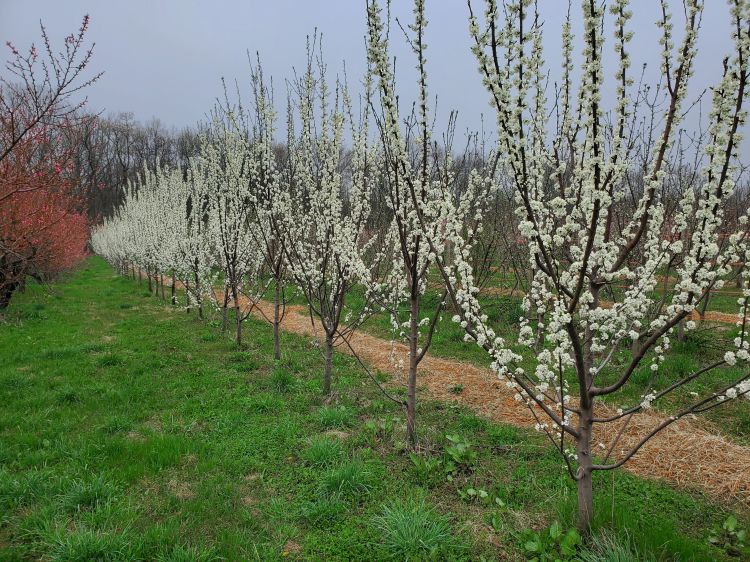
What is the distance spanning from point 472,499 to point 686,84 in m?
3.52

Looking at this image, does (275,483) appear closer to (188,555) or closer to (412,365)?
(188,555)

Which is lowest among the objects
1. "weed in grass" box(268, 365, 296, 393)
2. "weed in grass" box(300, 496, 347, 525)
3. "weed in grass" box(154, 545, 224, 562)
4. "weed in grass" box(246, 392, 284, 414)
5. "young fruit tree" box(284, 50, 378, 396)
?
"weed in grass" box(300, 496, 347, 525)

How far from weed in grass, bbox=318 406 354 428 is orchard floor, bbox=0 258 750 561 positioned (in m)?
0.03

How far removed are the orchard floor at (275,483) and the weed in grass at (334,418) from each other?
0.09 ft

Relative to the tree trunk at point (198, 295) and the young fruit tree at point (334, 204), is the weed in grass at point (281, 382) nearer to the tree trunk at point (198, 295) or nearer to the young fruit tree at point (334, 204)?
the young fruit tree at point (334, 204)

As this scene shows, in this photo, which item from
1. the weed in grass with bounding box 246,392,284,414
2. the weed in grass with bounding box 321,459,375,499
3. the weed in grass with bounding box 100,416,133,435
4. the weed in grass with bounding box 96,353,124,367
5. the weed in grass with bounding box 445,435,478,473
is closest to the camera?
the weed in grass with bounding box 321,459,375,499

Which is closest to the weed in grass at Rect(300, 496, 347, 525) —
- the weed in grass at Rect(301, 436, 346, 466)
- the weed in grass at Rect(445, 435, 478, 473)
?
the weed in grass at Rect(301, 436, 346, 466)

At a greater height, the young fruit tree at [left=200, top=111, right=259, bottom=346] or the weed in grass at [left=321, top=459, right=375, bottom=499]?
the young fruit tree at [left=200, top=111, right=259, bottom=346]

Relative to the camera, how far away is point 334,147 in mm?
6168

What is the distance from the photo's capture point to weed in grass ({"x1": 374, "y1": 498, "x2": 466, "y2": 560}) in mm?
3146

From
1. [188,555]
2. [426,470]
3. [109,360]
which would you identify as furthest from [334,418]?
[109,360]

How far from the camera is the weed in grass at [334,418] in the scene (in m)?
5.45

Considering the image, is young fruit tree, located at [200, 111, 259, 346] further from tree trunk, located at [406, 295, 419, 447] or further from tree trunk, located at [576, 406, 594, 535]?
tree trunk, located at [576, 406, 594, 535]

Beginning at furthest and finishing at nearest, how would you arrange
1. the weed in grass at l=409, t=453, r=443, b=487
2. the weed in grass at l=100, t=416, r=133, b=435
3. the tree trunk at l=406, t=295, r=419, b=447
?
the weed in grass at l=100, t=416, r=133, b=435 < the tree trunk at l=406, t=295, r=419, b=447 < the weed in grass at l=409, t=453, r=443, b=487
